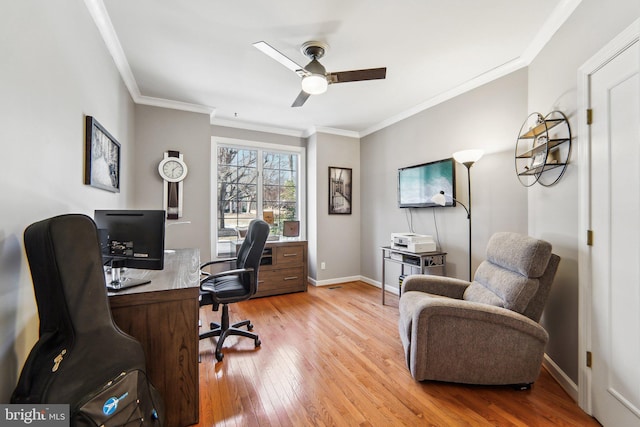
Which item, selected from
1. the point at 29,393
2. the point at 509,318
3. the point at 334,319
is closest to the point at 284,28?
the point at 29,393

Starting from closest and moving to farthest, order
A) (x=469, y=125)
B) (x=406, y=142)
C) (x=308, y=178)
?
(x=469, y=125) < (x=406, y=142) < (x=308, y=178)

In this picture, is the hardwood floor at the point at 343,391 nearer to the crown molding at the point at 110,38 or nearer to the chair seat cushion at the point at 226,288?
the chair seat cushion at the point at 226,288

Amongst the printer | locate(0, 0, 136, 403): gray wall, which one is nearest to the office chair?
locate(0, 0, 136, 403): gray wall

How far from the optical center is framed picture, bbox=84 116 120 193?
1.72 metres

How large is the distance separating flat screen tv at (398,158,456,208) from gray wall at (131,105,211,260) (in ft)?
8.94

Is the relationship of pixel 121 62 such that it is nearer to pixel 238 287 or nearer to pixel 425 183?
pixel 238 287

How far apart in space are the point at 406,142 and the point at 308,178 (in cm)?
171

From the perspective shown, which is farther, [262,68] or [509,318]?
[262,68]

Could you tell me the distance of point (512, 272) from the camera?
6.21 feet

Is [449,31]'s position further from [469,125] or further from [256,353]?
[256,353]

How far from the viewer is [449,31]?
204 centimetres

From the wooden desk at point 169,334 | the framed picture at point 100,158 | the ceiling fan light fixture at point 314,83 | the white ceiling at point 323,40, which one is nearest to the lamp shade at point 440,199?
the white ceiling at point 323,40

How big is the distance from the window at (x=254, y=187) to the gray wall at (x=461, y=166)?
4.70ft

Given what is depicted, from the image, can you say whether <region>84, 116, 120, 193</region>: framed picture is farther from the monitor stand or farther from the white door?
the white door
